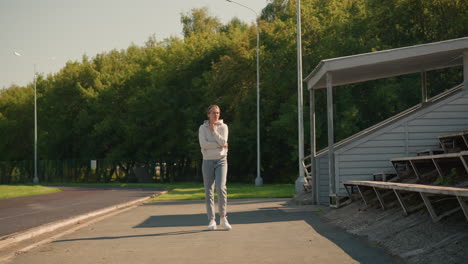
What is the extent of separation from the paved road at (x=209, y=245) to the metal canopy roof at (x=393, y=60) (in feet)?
11.7

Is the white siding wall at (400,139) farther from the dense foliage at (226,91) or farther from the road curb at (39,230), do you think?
the dense foliage at (226,91)

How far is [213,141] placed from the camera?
1016cm

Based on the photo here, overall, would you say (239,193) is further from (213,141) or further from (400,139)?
(213,141)

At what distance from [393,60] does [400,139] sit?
7.35 feet

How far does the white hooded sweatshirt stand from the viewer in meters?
10.1

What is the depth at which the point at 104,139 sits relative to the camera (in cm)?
5912

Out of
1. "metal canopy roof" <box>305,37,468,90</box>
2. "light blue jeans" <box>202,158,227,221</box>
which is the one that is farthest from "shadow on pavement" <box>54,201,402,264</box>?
"metal canopy roof" <box>305,37,468,90</box>

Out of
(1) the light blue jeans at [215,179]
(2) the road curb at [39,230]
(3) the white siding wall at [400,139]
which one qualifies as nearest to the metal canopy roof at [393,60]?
(3) the white siding wall at [400,139]

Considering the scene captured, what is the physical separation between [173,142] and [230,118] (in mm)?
7250

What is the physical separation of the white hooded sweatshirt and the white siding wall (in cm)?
504

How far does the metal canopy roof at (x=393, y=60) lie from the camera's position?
13.1 metres

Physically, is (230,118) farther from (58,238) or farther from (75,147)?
(58,238)

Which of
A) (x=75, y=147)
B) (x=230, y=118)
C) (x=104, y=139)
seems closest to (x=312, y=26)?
(x=230, y=118)

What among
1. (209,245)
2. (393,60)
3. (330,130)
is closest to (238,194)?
(330,130)
